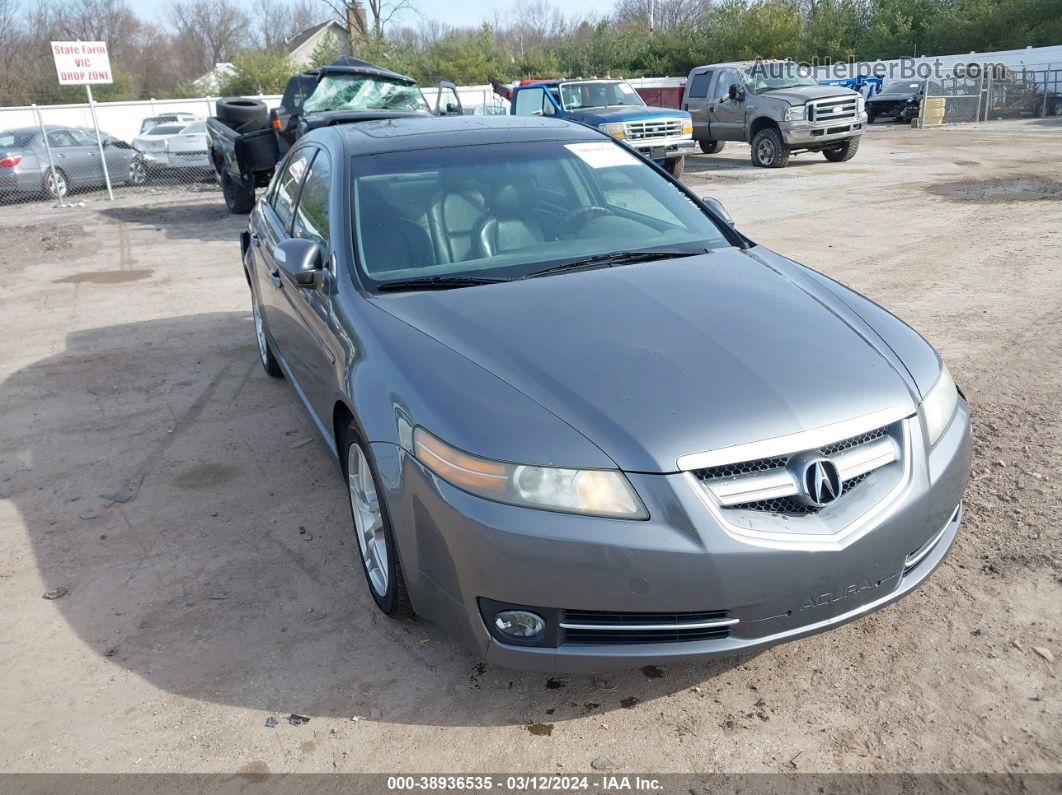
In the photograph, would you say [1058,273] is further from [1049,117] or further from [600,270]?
[1049,117]

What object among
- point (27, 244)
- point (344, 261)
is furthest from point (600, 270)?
point (27, 244)

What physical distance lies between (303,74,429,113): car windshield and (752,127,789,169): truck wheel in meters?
7.36

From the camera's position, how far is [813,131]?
16797 mm

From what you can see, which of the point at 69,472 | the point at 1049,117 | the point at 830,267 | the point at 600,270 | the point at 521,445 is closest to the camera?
the point at 521,445

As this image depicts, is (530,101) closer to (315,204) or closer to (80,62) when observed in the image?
(80,62)

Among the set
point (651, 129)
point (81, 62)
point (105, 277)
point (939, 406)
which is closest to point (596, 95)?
point (651, 129)

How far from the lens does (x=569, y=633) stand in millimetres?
2498

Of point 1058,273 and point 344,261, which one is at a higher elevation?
point 344,261

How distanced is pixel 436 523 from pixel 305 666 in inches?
33.7

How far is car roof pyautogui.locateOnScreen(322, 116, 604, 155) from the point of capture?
410 centimetres

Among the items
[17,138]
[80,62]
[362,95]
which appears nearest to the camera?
[362,95]

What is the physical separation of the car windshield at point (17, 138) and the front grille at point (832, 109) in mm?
14948

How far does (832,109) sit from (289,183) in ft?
47.4

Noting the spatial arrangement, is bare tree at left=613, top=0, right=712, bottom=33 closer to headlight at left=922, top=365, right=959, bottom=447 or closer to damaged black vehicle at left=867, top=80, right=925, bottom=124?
damaged black vehicle at left=867, top=80, right=925, bottom=124
